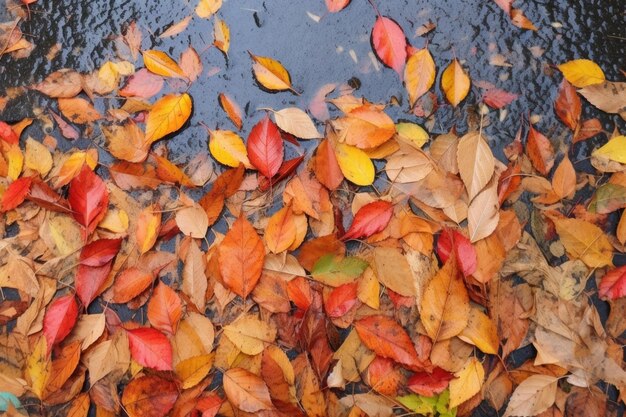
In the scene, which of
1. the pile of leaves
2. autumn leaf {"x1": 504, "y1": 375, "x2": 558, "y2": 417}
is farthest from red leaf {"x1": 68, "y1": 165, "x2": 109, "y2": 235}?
autumn leaf {"x1": 504, "y1": 375, "x2": 558, "y2": 417}

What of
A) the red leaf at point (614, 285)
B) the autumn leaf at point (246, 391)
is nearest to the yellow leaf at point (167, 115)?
the autumn leaf at point (246, 391)

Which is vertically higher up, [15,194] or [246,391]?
[15,194]

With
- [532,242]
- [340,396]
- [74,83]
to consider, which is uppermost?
[74,83]

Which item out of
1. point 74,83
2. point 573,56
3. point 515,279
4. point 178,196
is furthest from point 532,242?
point 74,83

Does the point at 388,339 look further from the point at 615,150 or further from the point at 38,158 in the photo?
the point at 38,158

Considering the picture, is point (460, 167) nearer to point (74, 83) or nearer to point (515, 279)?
point (515, 279)

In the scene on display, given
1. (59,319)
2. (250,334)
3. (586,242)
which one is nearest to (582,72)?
(586,242)

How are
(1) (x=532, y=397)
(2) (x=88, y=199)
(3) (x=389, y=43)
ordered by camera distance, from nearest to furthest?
(1) (x=532, y=397)
(2) (x=88, y=199)
(3) (x=389, y=43)
